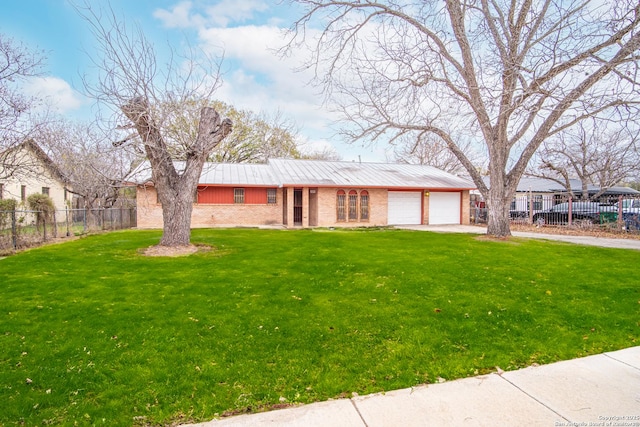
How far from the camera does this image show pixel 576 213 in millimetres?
18031

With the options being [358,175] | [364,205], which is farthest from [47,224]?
[358,175]

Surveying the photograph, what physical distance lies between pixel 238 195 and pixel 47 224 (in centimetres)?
876

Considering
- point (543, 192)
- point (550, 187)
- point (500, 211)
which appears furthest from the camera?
point (550, 187)

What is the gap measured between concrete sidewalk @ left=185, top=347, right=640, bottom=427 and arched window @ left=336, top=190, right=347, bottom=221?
16105 mm

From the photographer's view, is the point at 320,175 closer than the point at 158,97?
No

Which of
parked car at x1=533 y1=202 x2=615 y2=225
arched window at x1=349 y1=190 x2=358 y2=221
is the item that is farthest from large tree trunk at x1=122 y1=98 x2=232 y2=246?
parked car at x1=533 y1=202 x2=615 y2=225

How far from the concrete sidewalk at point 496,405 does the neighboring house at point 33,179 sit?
45.1 feet

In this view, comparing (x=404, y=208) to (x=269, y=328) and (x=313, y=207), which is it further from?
(x=269, y=328)

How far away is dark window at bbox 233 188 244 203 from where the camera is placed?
64.6 ft

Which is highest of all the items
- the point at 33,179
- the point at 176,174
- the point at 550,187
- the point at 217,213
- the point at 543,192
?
the point at 33,179

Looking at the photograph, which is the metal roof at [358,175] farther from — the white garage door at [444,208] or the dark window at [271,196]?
the dark window at [271,196]

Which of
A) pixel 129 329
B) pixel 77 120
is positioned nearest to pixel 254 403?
pixel 129 329

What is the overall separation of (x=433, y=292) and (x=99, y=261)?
25.1 feet

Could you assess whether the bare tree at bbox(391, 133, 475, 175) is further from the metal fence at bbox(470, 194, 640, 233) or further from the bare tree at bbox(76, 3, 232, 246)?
the bare tree at bbox(76, 3, 232, 246)
